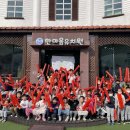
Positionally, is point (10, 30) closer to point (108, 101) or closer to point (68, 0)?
point (68, 0)

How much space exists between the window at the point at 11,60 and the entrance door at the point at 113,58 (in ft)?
16.3

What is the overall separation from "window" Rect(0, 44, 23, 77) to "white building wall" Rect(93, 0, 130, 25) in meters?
5.67

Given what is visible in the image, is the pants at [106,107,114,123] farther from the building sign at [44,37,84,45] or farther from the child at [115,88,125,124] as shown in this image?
the building sign at [44,37,84,45]

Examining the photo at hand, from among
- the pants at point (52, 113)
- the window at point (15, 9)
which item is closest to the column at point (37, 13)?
the window at point (15, 9)

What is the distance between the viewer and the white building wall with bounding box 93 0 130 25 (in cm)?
1934

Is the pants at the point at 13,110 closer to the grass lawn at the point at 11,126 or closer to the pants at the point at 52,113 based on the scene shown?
the grass lawn at the point at 11,126

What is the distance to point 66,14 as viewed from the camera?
20.6m

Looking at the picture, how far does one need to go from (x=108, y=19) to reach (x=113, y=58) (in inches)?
130

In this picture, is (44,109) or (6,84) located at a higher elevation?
(6,84)

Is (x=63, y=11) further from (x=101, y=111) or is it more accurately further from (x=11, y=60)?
(x=101, y=111)

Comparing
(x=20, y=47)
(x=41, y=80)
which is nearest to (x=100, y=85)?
(x=41, y=80)

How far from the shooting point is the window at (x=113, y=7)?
19859 mm

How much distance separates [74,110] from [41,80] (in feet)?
13.0

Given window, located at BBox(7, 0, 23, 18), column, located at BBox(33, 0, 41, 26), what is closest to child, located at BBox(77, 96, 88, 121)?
column, located at BBox(33, 0, 41, 26)
